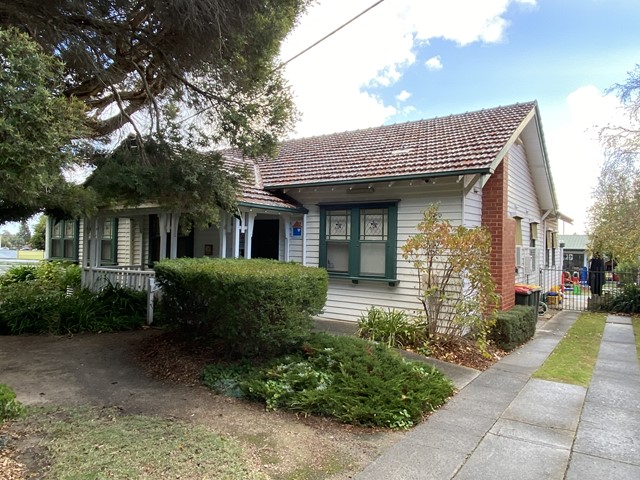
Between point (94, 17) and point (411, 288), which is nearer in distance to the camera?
point (94, 17)

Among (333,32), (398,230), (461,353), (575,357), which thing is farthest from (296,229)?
(575,357)

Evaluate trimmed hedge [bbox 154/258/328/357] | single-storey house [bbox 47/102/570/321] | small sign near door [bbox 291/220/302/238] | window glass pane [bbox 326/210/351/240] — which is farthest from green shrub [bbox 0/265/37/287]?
trimmed hedge [bbox 154/258/328/357]

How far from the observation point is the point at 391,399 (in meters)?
4.50

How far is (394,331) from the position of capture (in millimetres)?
7305

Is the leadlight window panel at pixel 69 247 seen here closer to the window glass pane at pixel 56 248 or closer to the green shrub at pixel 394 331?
the window glass pane at pixel 56 248

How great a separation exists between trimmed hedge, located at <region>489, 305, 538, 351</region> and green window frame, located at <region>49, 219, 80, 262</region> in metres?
15.3

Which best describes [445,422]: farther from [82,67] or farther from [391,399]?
[82,67]

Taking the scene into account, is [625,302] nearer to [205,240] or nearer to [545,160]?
[545,160]

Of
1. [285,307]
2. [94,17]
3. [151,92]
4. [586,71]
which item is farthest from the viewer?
[586,71]

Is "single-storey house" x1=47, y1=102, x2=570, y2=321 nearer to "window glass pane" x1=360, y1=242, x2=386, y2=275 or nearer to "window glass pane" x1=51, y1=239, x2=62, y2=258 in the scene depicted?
"window glass pane" x1=360, y1=242, x2=386, y2=275

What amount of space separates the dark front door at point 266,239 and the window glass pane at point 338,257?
173 cm

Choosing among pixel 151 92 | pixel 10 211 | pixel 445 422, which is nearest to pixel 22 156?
pixel 151 92

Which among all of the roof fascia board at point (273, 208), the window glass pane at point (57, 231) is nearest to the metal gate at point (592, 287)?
the roof fascia board at point (273, 208)

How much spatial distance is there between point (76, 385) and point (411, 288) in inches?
245
